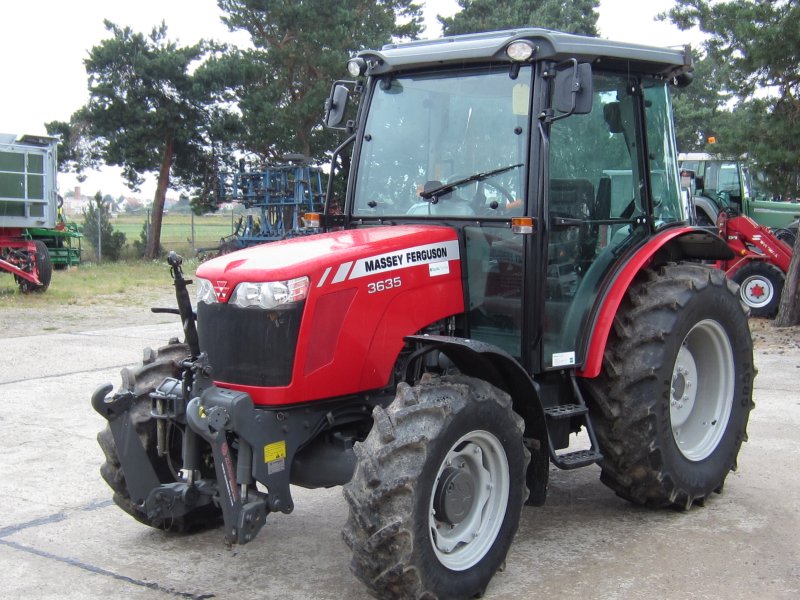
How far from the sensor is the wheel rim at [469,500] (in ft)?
13.1

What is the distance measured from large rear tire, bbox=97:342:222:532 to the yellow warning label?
60 centimetres

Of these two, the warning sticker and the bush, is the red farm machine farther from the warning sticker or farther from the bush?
the bush

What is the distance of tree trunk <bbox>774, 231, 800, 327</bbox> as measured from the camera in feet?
43.2

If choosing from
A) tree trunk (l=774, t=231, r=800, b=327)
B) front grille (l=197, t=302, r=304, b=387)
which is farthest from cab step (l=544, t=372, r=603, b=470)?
tree trunk (l=774, t=231, r=800, b=327)

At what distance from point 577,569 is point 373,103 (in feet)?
8.85

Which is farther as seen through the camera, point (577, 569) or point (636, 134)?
point (636, 134)

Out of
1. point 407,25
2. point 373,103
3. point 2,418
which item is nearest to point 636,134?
point 373,103

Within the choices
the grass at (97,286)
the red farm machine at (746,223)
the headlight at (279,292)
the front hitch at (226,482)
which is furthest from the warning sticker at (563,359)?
the grass at (97,286)

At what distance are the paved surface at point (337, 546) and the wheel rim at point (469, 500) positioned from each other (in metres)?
0.26

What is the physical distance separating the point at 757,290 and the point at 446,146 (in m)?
11.0

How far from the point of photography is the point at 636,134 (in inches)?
207

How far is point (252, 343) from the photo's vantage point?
4.08 m

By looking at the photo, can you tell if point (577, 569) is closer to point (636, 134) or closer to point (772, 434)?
point (636, 134)

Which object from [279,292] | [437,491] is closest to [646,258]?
[437,491]
